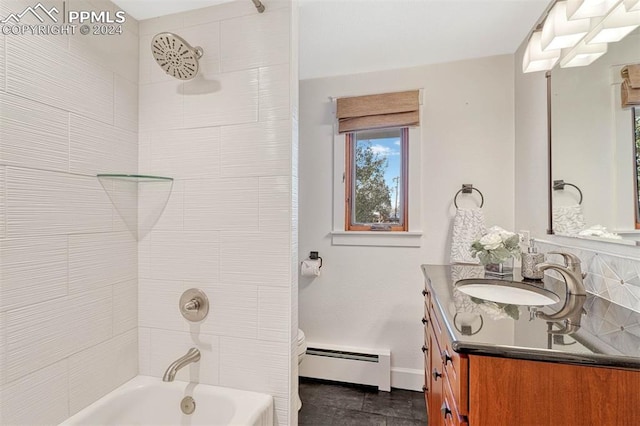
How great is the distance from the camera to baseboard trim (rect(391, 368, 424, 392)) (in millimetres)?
2119

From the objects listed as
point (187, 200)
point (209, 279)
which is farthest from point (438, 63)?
point (209, 279)

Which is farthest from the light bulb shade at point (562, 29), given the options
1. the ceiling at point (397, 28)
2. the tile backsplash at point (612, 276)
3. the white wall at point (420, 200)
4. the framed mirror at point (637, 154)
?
the tile backsplash at point (612, 276)

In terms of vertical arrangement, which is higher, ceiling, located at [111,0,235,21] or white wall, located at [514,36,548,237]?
ceiling, located at [111,0,235,21]

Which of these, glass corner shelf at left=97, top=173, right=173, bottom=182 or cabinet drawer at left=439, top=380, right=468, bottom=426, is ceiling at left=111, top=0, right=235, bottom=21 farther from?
cabinet drawer at left=439, top=380, right=468, bottom=426

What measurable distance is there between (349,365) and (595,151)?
6.36 ft

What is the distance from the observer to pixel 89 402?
1182 millimetres

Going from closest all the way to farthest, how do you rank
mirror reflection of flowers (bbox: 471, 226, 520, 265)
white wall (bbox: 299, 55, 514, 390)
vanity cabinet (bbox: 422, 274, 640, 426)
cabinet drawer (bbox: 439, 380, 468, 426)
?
1. vanity cabinet (bbox: 422, 274, 640, 426)
2. cabinet drawer (bbox: 439, 380, 468, 426)
3. mirror reflection of flowers (bbox: 471, 226, 520, 265)
4. white wall (bbox: 299, 55, 514, 390)

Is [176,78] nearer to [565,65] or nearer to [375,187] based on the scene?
[375,187]

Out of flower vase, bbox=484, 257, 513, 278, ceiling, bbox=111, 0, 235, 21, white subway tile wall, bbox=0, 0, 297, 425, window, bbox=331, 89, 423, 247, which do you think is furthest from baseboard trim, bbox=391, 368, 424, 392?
ceiling, bbox=111, 0, 235, 21

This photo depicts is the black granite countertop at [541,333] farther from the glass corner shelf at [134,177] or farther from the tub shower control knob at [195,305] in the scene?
the glass corner shelf at [134,177]

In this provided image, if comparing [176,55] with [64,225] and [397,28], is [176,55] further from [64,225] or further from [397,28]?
[397,28]

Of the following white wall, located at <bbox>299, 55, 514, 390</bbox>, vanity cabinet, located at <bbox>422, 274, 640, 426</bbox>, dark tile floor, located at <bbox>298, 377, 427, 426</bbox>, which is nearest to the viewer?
vanity cabinet, located at <bbox>422, 274, 640, 426</bbox>

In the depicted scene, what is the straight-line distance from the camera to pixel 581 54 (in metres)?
1.29

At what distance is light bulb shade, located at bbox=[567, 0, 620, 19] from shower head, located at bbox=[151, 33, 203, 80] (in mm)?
1567
